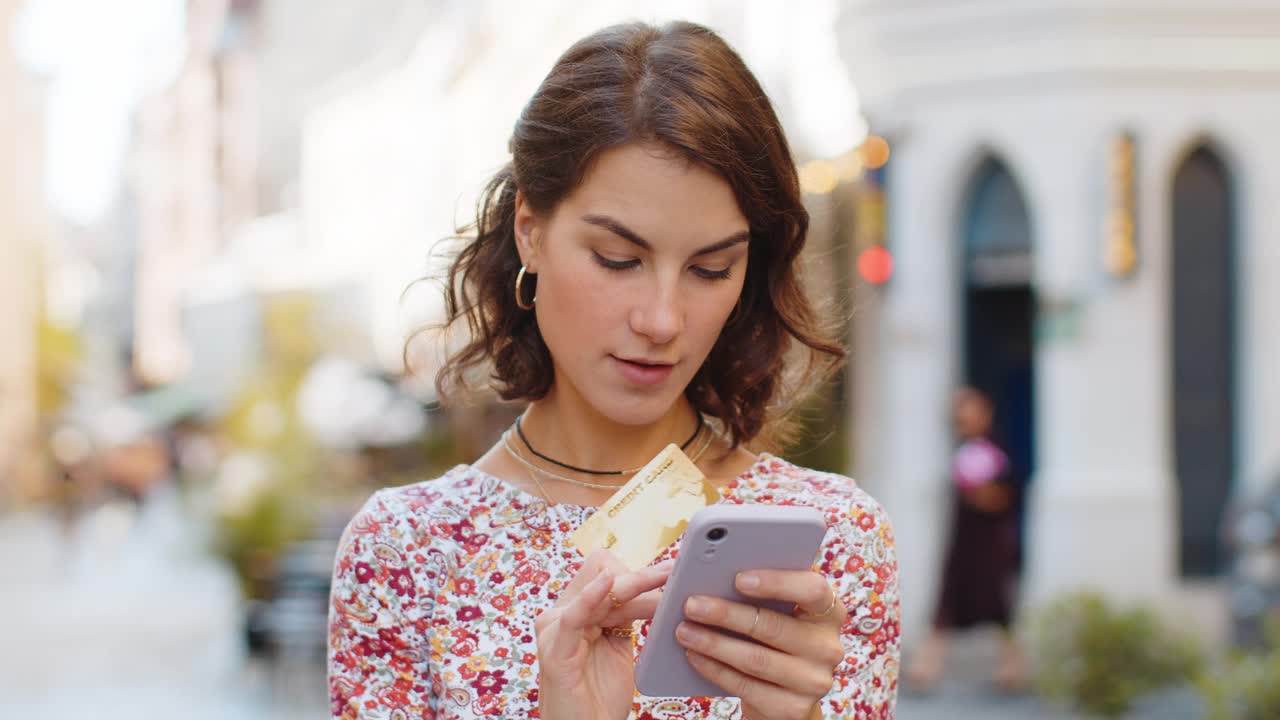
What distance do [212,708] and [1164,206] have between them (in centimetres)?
721

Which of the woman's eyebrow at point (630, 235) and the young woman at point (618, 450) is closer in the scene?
the young woman at point (618, 450)

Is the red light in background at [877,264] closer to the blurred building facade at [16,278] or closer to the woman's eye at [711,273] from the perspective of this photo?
the woman's eye at [711,273]

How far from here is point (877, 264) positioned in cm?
1210

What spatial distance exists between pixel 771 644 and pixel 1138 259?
9.65m

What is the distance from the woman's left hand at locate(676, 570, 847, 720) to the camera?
166 centimetres

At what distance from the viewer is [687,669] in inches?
67.6

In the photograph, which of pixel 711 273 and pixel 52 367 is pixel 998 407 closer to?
pixel 711 273

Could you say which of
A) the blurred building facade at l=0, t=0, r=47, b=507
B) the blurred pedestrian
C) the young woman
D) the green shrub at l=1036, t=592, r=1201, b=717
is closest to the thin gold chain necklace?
the young woman

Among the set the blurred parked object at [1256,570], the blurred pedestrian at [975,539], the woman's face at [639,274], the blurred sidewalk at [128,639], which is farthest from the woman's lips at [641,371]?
the blurred sidewalk at [128,639]

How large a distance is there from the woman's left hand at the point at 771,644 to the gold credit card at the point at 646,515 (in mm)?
194

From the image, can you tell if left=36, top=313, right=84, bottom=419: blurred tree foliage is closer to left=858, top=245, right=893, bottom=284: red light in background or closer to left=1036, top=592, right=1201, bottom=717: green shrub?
left=858, top=245, right=893, bottom=284: red light in background

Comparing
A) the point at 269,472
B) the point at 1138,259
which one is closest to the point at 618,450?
the point at 1138,259

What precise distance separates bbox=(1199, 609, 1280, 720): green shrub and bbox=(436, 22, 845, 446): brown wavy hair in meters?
5.40

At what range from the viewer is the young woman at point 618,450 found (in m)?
1.74
